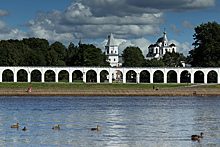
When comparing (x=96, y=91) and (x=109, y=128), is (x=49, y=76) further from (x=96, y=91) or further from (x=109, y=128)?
(x=109, y=128)

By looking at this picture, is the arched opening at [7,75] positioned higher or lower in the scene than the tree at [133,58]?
lower

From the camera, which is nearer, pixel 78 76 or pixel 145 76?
pixel 145 76

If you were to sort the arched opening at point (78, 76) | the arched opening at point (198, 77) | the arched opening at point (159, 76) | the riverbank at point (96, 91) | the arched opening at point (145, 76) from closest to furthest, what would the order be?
the riverbank at point (96, 91)
the arched opening at point (198, 77)
the arched opening at point (159, 76)
the arched opening at point (145, 76)
the arched opening at point (78, 76)

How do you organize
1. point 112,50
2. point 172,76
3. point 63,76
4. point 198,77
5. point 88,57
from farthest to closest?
point 112,50
point 88,57
point 63,76
point 172,76
point 198,77

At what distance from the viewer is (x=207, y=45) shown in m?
107

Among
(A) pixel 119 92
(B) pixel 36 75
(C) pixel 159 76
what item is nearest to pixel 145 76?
(C) pixel 159 76

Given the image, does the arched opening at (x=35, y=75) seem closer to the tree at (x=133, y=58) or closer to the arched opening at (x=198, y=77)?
the tree at (x=133, y=58)

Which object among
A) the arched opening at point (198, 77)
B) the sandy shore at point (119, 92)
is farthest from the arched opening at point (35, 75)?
the arched opening at point (198, 77)

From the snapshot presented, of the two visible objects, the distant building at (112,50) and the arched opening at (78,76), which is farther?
the distant building at (112,50)

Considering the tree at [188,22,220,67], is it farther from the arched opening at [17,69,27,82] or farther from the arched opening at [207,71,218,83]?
the arched opening at [17,69,27,82]

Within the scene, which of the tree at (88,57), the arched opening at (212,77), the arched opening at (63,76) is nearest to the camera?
the arched opening at (212,77)

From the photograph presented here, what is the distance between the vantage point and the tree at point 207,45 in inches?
4195

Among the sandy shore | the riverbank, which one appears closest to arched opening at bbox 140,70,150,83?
the riverbank

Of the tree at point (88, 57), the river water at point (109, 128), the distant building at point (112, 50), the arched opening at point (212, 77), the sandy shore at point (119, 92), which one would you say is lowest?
the river water at point (109, 128)
